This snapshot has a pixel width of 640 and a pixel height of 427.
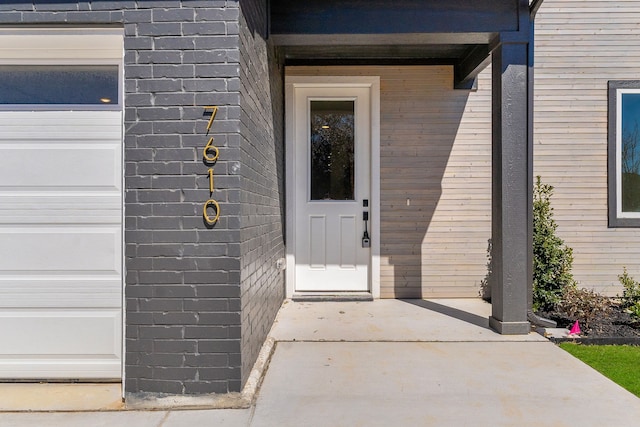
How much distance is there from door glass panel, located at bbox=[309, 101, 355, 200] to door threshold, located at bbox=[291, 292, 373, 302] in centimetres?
110

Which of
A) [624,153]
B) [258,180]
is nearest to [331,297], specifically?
[258,180]

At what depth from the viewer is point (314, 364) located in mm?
2809

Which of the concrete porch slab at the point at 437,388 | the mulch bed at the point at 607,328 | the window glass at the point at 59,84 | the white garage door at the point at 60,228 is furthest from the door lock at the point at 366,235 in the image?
the window glass at the point at 59,84

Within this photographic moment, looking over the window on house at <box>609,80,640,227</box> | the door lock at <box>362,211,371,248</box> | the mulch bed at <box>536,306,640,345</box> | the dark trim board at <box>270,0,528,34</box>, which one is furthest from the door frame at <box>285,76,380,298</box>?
the window on house at <box>609,80,640,227</box>

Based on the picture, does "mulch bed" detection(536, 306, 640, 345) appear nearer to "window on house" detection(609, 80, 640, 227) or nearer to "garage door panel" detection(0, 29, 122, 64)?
"window on house" detection(609, 80, 640, 227)

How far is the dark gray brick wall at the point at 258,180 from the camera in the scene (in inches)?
95.6

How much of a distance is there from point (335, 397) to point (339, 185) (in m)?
2.72

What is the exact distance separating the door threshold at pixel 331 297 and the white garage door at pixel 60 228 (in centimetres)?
227

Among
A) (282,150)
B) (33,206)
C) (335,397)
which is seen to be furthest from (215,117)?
(282,150)

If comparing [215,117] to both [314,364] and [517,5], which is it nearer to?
[314,364]

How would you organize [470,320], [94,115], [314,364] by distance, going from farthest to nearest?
[470,320] → [314,364] → [94,115]

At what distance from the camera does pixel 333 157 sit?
4.68m

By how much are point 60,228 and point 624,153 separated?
5.62 metres

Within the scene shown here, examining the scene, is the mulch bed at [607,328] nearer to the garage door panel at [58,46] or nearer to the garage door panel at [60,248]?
the garage door panel at [60,248]
